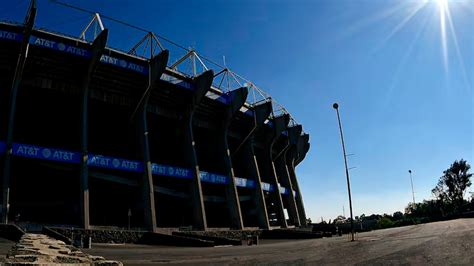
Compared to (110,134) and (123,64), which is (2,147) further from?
(110,134)

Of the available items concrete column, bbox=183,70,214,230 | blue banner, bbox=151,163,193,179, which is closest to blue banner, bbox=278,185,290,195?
concrete column, bbox=183,70,214,230

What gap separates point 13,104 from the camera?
32.8m

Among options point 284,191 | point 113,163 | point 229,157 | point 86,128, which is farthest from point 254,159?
point 86,128

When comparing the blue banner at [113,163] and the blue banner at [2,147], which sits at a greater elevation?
the blue banner at [2,147]

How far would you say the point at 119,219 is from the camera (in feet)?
149

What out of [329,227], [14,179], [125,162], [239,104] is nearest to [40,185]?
[14,179]

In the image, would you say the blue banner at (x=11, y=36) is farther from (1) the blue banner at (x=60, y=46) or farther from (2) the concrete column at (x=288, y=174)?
(2) the concrete column at (x=288, y=174)

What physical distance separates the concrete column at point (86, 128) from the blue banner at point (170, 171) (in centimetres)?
740

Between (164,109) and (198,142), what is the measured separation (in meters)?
9.82

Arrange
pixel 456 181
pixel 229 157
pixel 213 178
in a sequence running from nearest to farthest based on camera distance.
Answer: pixel 213 178, pixel 229 157, pixel 456 181

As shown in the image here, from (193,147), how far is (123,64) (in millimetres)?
12515

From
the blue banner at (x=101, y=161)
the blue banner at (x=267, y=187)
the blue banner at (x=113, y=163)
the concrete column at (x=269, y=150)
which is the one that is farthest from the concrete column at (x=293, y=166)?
the blue banner at (x=113, y=163)

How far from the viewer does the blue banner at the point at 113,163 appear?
35000mm

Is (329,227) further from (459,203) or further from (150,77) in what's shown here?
(459,203)
